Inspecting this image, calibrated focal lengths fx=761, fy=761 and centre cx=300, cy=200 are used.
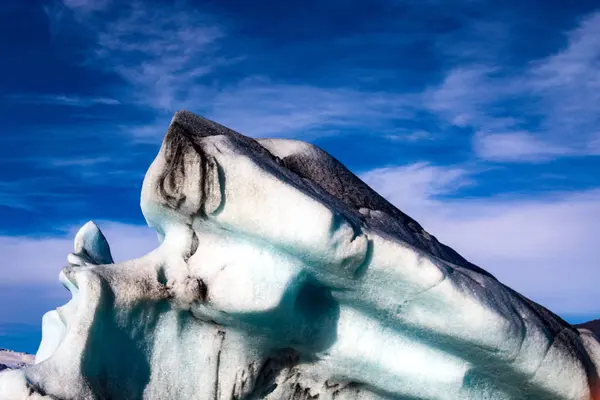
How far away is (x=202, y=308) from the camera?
5781mm

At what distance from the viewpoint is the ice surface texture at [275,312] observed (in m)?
5.47

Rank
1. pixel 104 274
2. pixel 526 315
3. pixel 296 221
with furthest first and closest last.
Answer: pixel 526 315 < pixel 104 274 < pixel 296 221

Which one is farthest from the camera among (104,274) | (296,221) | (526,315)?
(526,315)

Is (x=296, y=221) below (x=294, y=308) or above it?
above

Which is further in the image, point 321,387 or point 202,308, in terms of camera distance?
point 321,387

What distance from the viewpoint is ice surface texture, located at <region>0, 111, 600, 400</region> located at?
5473 mm

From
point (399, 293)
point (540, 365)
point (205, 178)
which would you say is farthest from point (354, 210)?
point (540, 365)

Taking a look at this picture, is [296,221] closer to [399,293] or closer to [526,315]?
[399,293]

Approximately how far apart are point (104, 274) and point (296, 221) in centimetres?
154

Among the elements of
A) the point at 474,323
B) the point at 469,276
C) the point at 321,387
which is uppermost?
the point at 469,276

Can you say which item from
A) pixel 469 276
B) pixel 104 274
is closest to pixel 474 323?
pixel 469 276

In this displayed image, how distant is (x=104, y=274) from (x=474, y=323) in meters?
2.79

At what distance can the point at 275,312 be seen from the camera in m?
5.58

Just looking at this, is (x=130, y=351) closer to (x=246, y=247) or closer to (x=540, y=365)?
(x=246, y=247)
